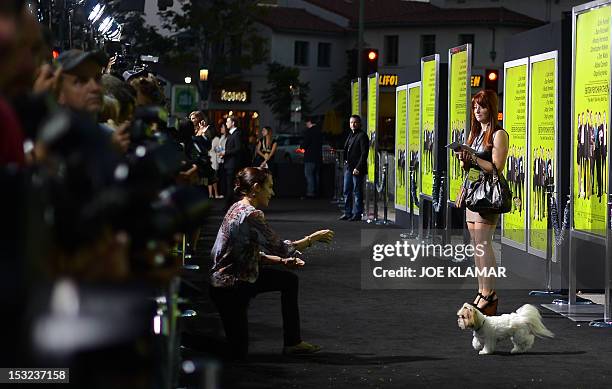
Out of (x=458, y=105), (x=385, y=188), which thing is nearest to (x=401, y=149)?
(x=385, y=188)

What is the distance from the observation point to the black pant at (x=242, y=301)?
33.8 feet

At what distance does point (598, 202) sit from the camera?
12656 millimetres

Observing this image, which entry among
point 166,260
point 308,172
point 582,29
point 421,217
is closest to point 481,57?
point 308,172

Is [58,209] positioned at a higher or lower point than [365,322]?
higher

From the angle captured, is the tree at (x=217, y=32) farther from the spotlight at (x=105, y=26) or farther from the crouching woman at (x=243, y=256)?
the crouching woman at (x=243, y=256)

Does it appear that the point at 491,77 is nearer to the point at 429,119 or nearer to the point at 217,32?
the point at 429,119

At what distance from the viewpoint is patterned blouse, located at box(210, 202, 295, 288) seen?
33.7 ft

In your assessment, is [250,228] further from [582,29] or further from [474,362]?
[582,29]

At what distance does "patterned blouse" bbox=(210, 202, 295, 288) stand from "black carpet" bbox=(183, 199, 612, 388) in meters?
0.45

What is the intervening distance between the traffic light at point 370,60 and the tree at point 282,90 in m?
61.3

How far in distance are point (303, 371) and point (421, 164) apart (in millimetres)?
13001

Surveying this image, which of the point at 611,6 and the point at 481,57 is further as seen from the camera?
the point at 481,57

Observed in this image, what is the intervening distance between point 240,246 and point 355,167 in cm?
1902

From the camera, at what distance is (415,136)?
79.0 ft
